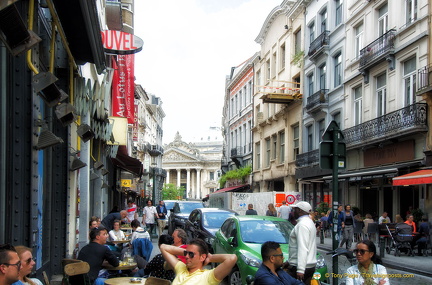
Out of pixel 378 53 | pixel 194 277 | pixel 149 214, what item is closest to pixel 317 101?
pixel 378 53

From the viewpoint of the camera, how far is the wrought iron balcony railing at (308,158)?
3060 centimetres

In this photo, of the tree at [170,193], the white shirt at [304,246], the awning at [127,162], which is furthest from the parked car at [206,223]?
the tree at [170,193]

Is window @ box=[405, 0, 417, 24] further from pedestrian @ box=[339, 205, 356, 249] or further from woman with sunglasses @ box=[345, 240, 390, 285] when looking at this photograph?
woman with sunglasses @ box=[345, 240, 390, 285]

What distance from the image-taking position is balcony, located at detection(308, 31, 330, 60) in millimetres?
29781

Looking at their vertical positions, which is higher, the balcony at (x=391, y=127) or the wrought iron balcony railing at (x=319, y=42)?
the wrought iron balcony railing at (x=319, y=42)

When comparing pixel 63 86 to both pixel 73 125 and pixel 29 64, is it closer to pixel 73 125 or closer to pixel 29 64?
pixel 73 125

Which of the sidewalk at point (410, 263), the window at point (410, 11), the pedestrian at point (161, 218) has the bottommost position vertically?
the sidewalk at point (410, 263)

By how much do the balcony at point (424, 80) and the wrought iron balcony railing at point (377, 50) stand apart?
7.90ft

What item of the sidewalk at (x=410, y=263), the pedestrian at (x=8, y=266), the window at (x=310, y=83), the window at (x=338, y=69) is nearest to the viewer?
the pedestrian at (x=8, y=266)

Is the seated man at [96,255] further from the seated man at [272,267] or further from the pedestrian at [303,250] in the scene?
the seated man at [272,267]

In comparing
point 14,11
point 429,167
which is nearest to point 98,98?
point 14,11

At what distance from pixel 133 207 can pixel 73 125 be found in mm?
8942

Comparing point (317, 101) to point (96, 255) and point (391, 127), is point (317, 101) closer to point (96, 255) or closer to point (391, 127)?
point (391, 127)

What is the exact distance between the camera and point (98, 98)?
46.4ft
